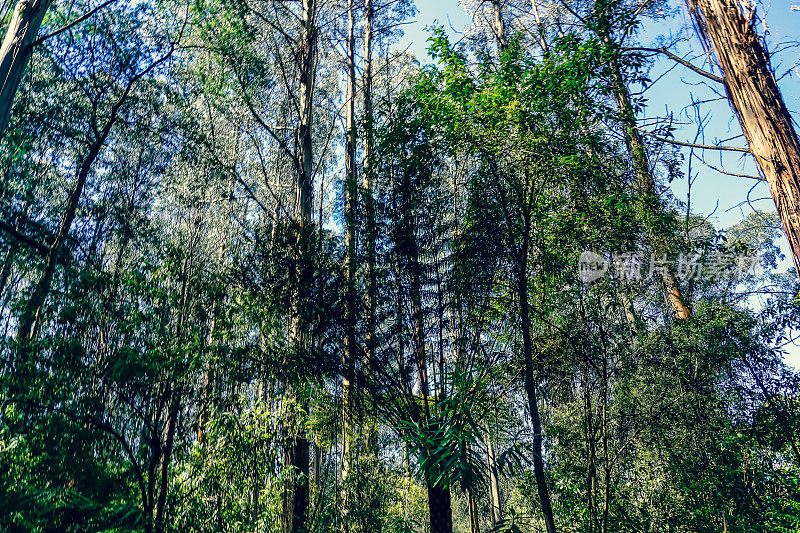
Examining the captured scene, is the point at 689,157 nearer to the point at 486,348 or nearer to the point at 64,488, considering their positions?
the point at 486,348

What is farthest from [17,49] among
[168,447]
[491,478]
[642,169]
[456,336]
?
[491,478]

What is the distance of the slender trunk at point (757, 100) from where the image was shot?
10.1ft

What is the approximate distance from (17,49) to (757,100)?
7292mm

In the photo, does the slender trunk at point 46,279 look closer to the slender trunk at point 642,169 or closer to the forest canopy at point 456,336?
the forest canopy at point 456,336

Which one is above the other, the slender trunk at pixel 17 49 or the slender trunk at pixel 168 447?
the slender trunk at pixel 17 49

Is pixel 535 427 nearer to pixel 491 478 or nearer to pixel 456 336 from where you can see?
Answer: pixel 456 336

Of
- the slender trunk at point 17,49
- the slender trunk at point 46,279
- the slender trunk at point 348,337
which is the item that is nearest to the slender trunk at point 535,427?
the slender trunk at point 348,337

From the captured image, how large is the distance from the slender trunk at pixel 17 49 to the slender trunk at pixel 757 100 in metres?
6.76

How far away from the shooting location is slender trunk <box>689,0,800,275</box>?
10.1 feet

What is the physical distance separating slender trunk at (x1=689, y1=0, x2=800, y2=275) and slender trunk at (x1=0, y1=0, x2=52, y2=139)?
6.76m

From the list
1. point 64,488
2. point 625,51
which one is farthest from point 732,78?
point 64,488

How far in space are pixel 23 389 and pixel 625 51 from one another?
19.8ft

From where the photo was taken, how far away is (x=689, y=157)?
397 cm

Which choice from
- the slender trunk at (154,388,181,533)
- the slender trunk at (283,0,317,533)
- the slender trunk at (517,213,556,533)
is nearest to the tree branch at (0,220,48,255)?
the slender trunk at (154,388,181,533)
